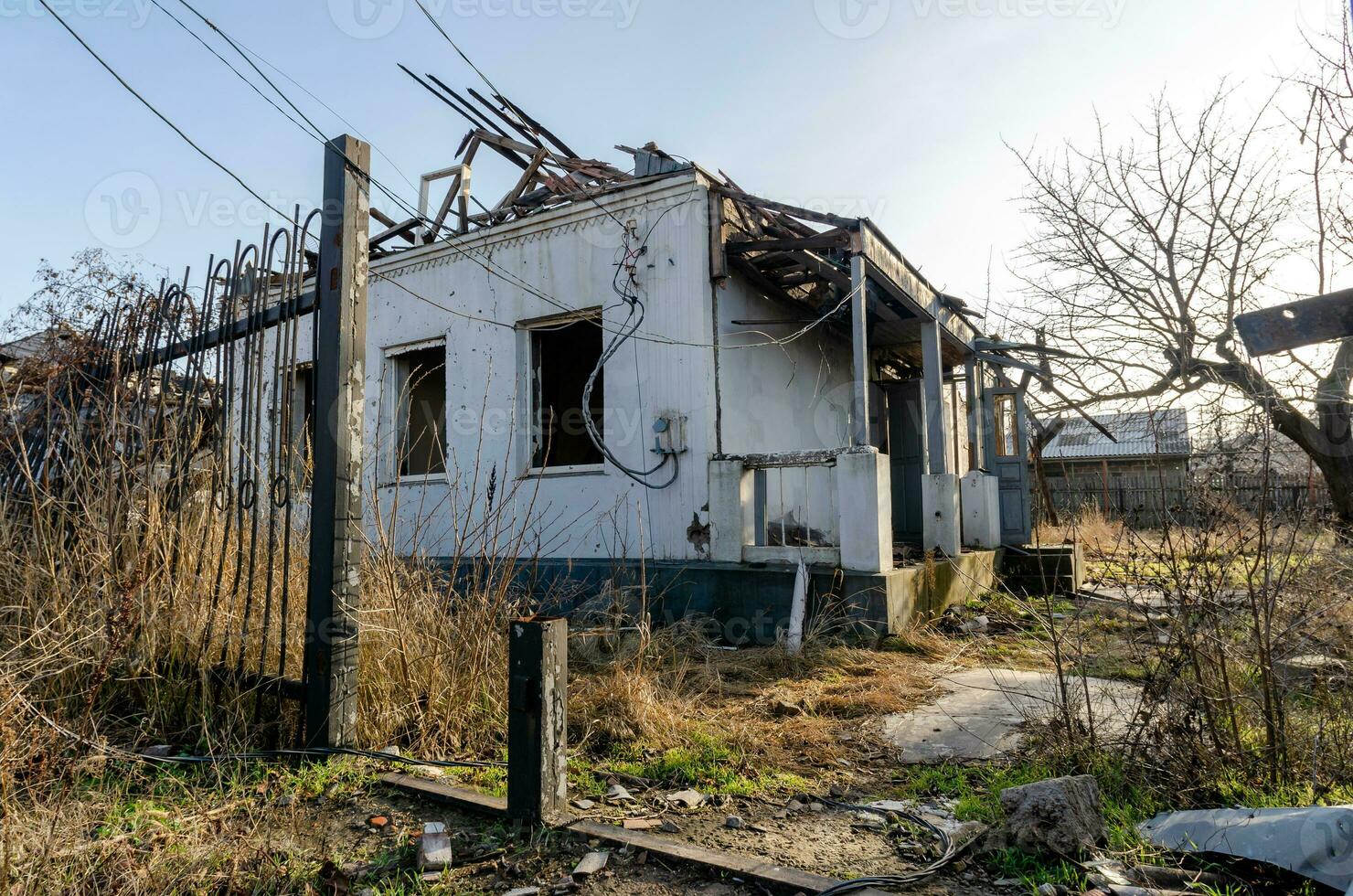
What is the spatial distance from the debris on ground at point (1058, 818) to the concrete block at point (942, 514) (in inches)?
228

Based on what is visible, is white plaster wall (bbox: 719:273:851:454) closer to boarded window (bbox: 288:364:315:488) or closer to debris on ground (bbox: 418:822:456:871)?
boarded window (bbox: 288:364:315:488)

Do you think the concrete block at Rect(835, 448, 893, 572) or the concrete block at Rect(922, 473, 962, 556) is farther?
the concrete block at Rect(922, 473, 962, 556)

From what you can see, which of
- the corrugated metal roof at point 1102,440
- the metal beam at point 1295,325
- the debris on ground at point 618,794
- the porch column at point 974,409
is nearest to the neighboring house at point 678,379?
the porch column at point 974,409

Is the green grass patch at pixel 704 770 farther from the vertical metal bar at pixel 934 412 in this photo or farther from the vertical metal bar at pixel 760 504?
the vertical metal bar at pixel 934 412

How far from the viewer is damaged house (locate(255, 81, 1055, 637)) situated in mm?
6918

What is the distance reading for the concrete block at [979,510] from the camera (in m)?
9.74

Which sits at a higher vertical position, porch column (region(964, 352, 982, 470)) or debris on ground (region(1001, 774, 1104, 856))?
porch column (region(964, 352, 982, 470))

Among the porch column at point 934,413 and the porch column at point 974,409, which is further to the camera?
the porch column at point 974,409

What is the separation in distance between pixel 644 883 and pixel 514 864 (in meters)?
0.46

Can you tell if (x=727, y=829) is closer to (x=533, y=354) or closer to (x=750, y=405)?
(x=750, y=405)

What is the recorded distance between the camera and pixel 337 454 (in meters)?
3.76

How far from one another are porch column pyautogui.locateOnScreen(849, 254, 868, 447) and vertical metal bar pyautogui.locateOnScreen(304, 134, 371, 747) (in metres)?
4.15

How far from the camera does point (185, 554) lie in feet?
13.4

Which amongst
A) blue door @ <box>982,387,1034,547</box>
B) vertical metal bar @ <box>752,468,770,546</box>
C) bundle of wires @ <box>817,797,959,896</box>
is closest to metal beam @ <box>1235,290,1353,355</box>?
bundle of wires @ <box>817,797,959,896</box>
